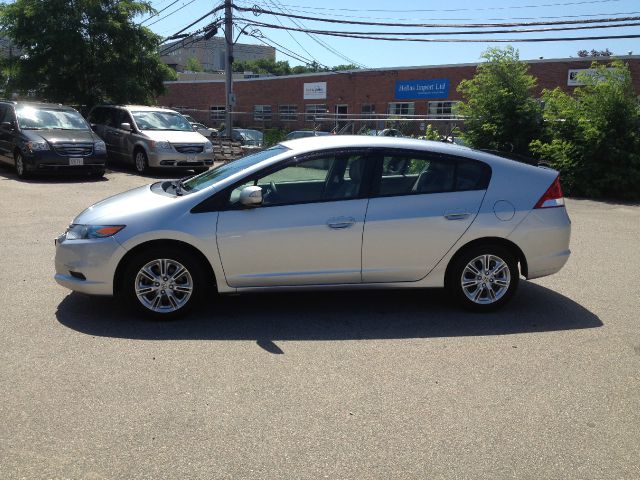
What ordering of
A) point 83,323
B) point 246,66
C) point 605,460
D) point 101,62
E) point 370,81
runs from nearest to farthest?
point 605,460 < point 83,323 < point 101,62 < point 370,81 < point 246,66

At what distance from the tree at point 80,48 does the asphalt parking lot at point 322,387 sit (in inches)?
665

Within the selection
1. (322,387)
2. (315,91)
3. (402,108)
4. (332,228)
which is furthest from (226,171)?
(315,91)

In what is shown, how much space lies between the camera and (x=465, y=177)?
18.6 feet

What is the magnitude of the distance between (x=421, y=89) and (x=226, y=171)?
3930 cm

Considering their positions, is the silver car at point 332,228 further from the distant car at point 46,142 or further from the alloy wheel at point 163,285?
the distant car at point 46,142

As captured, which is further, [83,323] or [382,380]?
[83,323]

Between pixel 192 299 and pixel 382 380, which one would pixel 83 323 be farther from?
pixel 382 380

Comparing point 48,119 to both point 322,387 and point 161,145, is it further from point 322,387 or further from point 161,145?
point 322,387

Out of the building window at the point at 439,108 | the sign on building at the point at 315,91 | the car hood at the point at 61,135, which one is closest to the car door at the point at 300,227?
the car hood at the point at 61,135

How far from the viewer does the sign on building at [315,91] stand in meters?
48.8

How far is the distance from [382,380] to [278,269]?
151cm

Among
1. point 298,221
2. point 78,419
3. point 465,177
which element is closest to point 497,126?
point 465,177

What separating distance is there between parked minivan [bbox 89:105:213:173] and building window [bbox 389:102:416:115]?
28782 millimetres

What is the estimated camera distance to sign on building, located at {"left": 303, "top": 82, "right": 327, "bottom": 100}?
4884 centimetres
